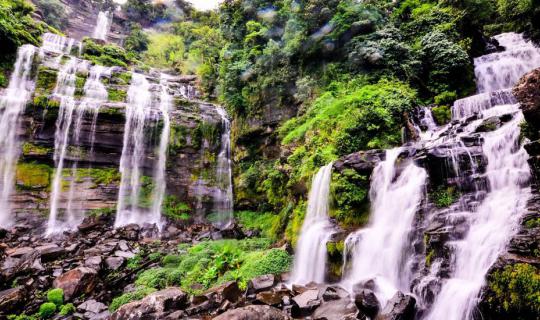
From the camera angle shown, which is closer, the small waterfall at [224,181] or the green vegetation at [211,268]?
the green vegetation at [211,268]

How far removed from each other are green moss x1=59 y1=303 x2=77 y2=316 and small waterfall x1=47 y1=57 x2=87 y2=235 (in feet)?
32.7

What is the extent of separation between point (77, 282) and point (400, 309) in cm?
815

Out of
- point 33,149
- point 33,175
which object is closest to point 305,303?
point 33,175

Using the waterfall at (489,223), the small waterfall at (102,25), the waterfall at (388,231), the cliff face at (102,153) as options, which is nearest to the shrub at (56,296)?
the waterfall at (388,231)

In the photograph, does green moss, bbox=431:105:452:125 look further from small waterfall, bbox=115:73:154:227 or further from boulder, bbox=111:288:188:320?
small waterfall, bbox=115:73:154:227

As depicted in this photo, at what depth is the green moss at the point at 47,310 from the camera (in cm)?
731

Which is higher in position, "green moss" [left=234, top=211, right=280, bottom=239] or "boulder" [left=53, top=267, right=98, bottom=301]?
"green moss" [left=234, top=211, right=280, bottom=239]

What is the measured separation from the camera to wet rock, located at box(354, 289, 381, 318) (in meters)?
5.41

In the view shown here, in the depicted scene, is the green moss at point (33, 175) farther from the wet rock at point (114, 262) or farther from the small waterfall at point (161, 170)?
the wet rock at point (114, 262)

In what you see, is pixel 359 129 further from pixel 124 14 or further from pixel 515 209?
pixel 124 14

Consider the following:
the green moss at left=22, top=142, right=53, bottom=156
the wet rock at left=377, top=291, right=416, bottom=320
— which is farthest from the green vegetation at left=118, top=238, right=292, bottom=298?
the green moss at left=22, top=142, right=53, bottom=156

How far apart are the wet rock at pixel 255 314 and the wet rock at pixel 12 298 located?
552 cm

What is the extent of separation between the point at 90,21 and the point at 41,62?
28761 millimetres

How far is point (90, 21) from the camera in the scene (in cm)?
4322
